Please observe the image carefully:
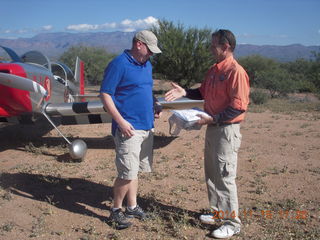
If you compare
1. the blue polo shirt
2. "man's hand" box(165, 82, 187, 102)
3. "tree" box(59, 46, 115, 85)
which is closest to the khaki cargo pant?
"man's hand" box(165, 82, 187, 102)

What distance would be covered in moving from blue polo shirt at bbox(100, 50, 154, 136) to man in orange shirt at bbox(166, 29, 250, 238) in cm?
24

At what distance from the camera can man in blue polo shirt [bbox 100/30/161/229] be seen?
2756mm

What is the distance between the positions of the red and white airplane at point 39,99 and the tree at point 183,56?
12487mm

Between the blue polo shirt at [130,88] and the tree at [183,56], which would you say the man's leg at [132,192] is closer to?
the blue polo shirt at [130,88]

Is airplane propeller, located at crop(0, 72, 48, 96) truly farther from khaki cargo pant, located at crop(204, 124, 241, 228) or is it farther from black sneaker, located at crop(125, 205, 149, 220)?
khaki cargo pant, located at crop(204, 124, 241, 228)

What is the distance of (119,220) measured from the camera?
307cm

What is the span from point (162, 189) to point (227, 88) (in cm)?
193

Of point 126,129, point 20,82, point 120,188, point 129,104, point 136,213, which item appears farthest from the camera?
point 20,82

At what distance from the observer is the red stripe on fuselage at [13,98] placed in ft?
17.3

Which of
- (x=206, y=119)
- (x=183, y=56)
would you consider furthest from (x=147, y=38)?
(x=183, y=56)

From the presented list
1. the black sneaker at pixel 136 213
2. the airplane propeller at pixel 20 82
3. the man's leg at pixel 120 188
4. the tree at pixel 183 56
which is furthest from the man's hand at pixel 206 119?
the tree at pixel 183 56

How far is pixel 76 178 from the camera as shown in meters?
4.60
